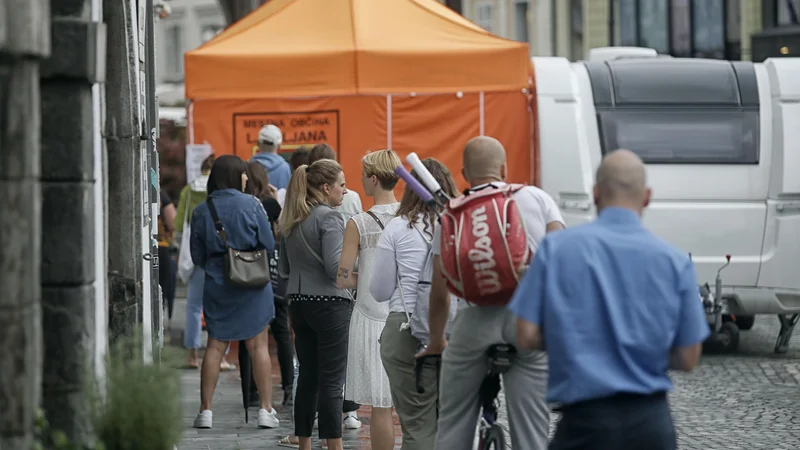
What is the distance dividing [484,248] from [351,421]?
4.23m

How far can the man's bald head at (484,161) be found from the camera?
6121 millimetres

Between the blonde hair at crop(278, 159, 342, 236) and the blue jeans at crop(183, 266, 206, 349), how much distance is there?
425 centimetres

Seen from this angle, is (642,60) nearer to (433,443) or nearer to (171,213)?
(171,213)

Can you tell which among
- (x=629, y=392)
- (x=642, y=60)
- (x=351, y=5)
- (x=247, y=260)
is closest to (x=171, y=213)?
(x=351, y=5)

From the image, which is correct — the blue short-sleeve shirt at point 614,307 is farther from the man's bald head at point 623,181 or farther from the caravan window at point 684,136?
the caravan window at point 684,136

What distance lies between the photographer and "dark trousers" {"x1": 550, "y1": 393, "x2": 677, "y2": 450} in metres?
4.66

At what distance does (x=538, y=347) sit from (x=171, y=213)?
10.6 meters

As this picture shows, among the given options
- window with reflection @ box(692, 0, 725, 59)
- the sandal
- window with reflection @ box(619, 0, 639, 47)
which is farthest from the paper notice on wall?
window with reflection @ box(619, 0, 639, 47)

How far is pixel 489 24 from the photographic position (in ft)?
144

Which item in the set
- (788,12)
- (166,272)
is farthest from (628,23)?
(166,272)

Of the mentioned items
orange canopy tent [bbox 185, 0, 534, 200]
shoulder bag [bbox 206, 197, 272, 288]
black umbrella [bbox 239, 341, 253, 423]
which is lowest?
black umbrella [bbox 239, 341, 253, 423]

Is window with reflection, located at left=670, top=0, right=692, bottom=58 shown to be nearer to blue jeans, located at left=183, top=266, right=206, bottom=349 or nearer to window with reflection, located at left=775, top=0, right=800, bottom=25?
window with reflection, located at left=775, top=0, right=800, bottom=25

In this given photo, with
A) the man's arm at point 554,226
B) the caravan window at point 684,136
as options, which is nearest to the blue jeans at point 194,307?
the caravan window at point 684,136

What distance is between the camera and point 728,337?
13852 mm
